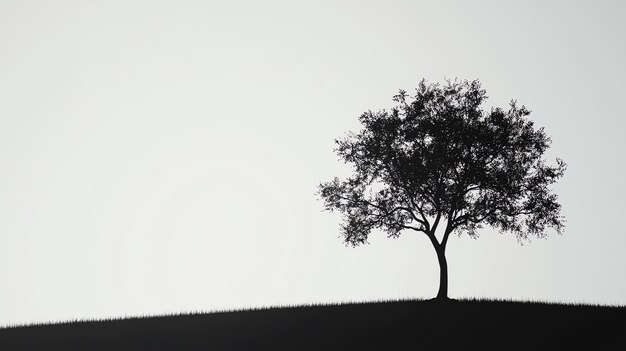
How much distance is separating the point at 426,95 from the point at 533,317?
1737cm

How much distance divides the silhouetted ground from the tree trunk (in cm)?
207

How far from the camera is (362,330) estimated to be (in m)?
29.8

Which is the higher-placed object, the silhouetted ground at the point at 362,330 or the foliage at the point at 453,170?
the foliage at the point at 453,170

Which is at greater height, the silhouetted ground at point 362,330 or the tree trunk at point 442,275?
the tree trunk at point 442,275

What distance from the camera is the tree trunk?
39.0 meters

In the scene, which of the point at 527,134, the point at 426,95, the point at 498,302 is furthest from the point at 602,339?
the point at 426,95

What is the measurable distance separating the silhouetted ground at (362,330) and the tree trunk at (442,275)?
2074 mm

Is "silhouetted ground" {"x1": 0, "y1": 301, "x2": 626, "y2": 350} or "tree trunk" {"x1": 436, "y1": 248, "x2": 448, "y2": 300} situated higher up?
"tree trunk" {"x1": 436, "y1": 248, "x2": 448, "y2": 300}

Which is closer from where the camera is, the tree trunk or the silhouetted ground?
the silhouetted ground

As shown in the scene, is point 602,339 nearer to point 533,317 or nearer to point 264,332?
point 533,317

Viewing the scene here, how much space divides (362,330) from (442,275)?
456 inches

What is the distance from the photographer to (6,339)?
32.9 m

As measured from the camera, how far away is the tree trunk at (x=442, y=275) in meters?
39.0

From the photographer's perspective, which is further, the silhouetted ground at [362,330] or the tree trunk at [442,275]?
the tree trunk at [442,275]
